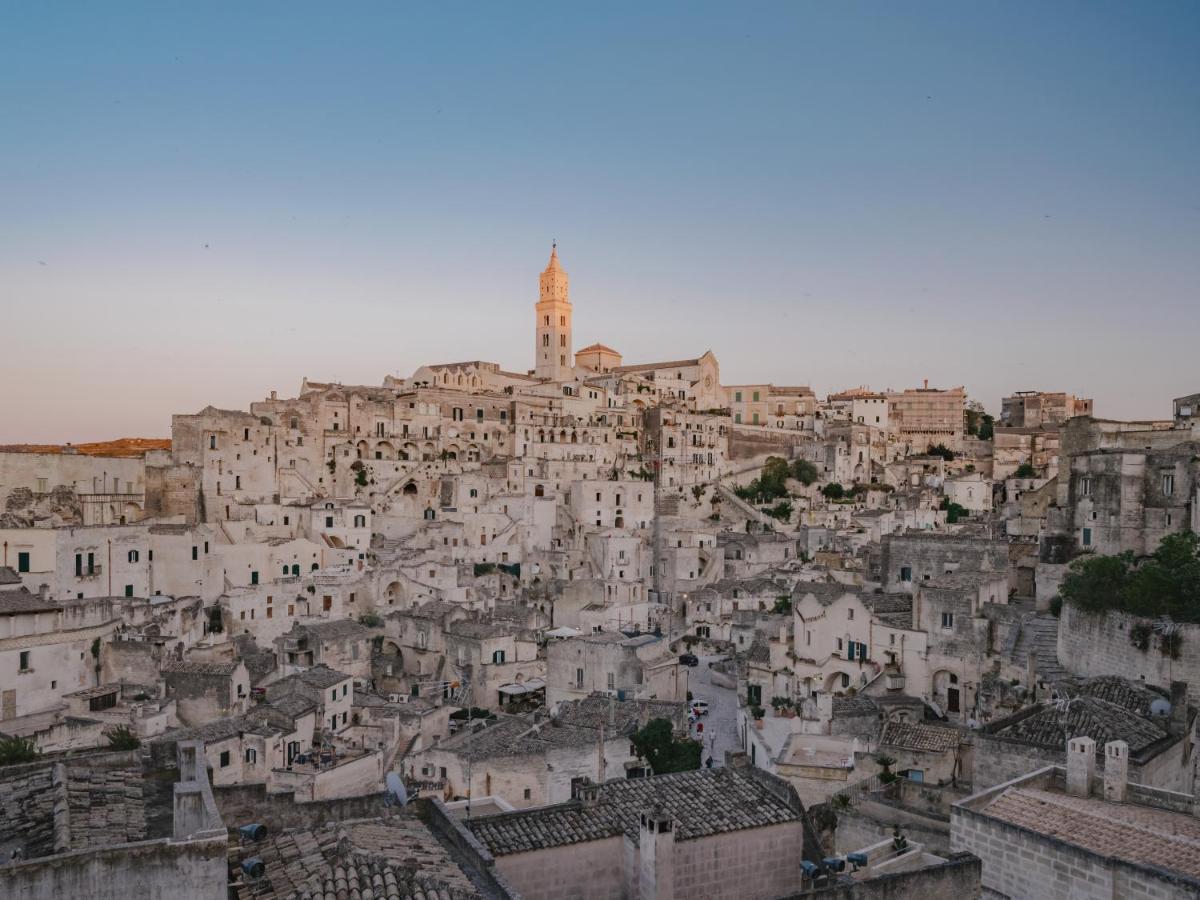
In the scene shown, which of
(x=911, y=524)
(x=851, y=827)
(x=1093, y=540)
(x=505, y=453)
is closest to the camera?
(x=851, y=827)

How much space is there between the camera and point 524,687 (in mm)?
27719

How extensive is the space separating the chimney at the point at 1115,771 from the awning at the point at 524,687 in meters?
19.3

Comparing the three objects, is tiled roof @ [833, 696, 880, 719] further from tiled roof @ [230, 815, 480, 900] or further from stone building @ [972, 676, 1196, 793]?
tiled roof @ [230, 815, 480, 900]

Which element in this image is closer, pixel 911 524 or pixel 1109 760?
pixel 1109 760

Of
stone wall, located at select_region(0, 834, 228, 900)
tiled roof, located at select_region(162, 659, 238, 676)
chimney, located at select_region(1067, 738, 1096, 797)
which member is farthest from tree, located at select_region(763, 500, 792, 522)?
stone wall, located at select_region(0, 834, 228, 900)

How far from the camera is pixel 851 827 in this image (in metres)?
12.2

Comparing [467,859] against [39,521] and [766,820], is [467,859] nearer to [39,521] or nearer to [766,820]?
[766,820]

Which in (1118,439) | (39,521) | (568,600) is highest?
(1118,439)

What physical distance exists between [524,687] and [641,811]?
18.0m

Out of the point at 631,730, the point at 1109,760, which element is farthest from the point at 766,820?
the point at 631,730

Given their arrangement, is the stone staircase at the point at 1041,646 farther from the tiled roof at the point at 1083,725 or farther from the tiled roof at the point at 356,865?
the tiled roof at the point at 356,865

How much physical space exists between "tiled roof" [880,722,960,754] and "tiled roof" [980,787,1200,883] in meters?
5.28

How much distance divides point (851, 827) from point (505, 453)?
48818mm

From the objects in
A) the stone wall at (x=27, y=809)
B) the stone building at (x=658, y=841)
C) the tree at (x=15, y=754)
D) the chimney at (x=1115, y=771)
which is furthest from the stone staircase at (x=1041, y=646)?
the tree at (x=15, y=754)
